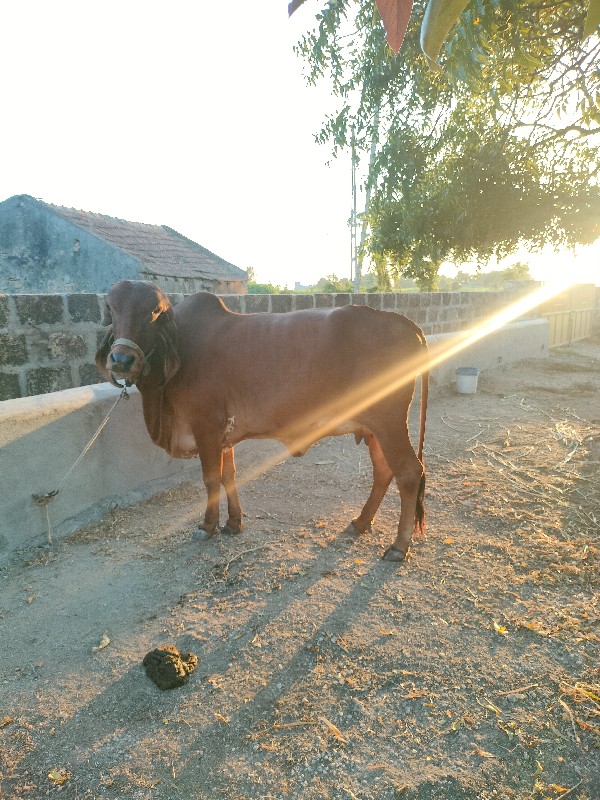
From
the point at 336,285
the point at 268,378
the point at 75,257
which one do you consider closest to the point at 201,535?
the point at 268,378

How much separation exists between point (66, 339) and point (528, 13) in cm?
485

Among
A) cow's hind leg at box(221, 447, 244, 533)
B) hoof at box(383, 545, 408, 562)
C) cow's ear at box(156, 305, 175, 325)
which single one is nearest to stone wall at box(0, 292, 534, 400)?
cow's ear at box(156, 305, 175, 325)

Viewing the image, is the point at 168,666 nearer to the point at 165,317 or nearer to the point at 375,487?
the point at 375,487

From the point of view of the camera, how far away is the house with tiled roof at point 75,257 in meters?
12.9

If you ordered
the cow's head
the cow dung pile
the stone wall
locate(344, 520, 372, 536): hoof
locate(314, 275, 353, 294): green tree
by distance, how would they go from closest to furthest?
the cow dung pile
the cow's head
locate(344, 520, 372, 536): hoof
the stone wall
locate(314, 275, 353, 294): green tree

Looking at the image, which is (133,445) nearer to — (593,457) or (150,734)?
(150,734)

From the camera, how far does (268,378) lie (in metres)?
3.51

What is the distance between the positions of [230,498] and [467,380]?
5.52 metres

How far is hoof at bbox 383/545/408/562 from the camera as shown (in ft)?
11.3

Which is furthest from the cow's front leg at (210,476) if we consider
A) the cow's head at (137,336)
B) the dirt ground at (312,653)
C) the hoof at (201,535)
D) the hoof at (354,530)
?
the hoof at (354,530)

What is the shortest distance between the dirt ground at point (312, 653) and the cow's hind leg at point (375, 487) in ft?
0.36

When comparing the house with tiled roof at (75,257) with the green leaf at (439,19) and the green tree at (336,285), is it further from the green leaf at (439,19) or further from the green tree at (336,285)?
the green tree at (336,285)

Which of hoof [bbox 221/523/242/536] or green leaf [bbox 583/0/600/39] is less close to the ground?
green leaf [bbox 583/0/600/39]

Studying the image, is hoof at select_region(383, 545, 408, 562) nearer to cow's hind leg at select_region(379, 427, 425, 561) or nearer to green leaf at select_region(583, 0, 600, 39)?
cow's hind leg at select_region(379, 427, 425, 561)
